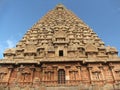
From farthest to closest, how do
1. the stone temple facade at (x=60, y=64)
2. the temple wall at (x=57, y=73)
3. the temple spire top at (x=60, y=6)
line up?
the temple spire top at (x=60, y=6) → the temple wall at (x=57, y=73) → the stone temple facade at (x=60, y=64)

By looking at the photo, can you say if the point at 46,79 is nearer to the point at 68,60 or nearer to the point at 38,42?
the point at 68,60

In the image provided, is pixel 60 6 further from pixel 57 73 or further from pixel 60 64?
pixel 57 73

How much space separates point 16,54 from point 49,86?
6555 millimetres

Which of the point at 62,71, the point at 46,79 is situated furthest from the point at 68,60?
the point at 46,79

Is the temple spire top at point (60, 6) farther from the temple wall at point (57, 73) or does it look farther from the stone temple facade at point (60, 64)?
the temple wall at point (57, 73)

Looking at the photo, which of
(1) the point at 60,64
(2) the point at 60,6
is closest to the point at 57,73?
(1) the point at 60,64

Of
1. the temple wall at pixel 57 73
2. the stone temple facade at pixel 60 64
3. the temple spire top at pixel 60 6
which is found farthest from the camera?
the temple spire top at pixel 60 6

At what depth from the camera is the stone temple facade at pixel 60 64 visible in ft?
75.0

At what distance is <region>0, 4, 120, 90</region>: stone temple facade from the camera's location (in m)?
22.8

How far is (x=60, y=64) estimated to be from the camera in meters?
24.9

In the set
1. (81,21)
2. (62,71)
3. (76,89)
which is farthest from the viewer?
(81,21)

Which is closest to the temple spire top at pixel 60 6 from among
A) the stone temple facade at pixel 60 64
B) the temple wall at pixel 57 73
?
the stone temple facade at pixel 60 64

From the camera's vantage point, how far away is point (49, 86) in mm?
22531

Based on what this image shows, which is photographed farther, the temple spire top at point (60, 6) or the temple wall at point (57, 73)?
the temple spire top at point (60, 6)
